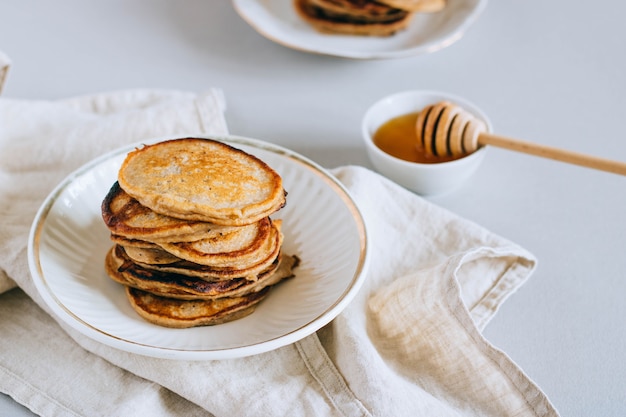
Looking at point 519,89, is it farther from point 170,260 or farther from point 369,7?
point 170,260

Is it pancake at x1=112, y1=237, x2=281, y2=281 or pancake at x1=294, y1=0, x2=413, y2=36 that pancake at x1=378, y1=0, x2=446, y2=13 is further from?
pancake at x1=112, y1=237, x2=281, y2=281

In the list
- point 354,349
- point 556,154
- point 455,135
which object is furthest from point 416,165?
point 354,349

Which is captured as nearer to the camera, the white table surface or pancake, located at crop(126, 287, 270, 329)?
pancake, located at crop(126, 287, 270, 329)

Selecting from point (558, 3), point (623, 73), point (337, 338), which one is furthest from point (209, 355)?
point (558, 3)

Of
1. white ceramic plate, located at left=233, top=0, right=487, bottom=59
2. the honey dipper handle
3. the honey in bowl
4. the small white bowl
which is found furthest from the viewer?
white ceramic plate, located at left=233, top=0, right=487, bottom=59

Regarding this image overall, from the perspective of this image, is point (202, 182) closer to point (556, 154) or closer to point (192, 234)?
point (192, 234)

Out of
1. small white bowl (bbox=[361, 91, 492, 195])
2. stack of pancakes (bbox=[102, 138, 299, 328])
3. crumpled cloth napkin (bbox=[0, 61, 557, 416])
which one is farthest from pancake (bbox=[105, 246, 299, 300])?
small white bowl (bbox=[361, 91, 492, 195])
